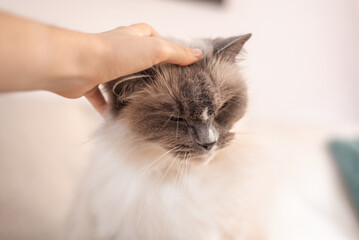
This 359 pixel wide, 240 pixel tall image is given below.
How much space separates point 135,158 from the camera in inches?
34.5

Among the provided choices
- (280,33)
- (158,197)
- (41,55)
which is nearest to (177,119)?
(158,197)

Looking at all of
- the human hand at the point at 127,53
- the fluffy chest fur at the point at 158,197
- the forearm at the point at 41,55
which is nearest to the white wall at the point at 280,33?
the fluffy chest fur at the point at 158,197

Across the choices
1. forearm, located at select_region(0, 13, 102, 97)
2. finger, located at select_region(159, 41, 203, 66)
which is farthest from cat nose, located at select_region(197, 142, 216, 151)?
forearm, located at select_region(0, 13, 102, 97)

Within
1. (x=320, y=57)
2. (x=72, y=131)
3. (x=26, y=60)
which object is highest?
(x=26, y=60)

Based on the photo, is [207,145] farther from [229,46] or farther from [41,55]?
[41,55]

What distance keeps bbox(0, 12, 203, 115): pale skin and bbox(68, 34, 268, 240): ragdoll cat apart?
0.39 feet

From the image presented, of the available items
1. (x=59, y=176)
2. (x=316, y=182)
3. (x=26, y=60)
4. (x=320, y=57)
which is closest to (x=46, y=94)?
(x=59, y=176)

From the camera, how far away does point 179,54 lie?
2.36ft

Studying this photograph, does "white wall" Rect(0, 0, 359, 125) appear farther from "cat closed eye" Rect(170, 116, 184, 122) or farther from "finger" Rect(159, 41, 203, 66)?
"cat closed eye" Rect(170, 116, 184, 122)

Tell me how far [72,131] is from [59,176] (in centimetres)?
26

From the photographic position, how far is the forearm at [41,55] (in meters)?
0.47

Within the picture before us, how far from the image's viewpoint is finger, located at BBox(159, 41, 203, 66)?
0.69 meters

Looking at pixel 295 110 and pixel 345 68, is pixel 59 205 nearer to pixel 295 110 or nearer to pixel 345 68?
pixel 295 110

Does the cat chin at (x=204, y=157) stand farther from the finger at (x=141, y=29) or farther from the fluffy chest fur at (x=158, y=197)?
the finger at (x=141, y=29)
